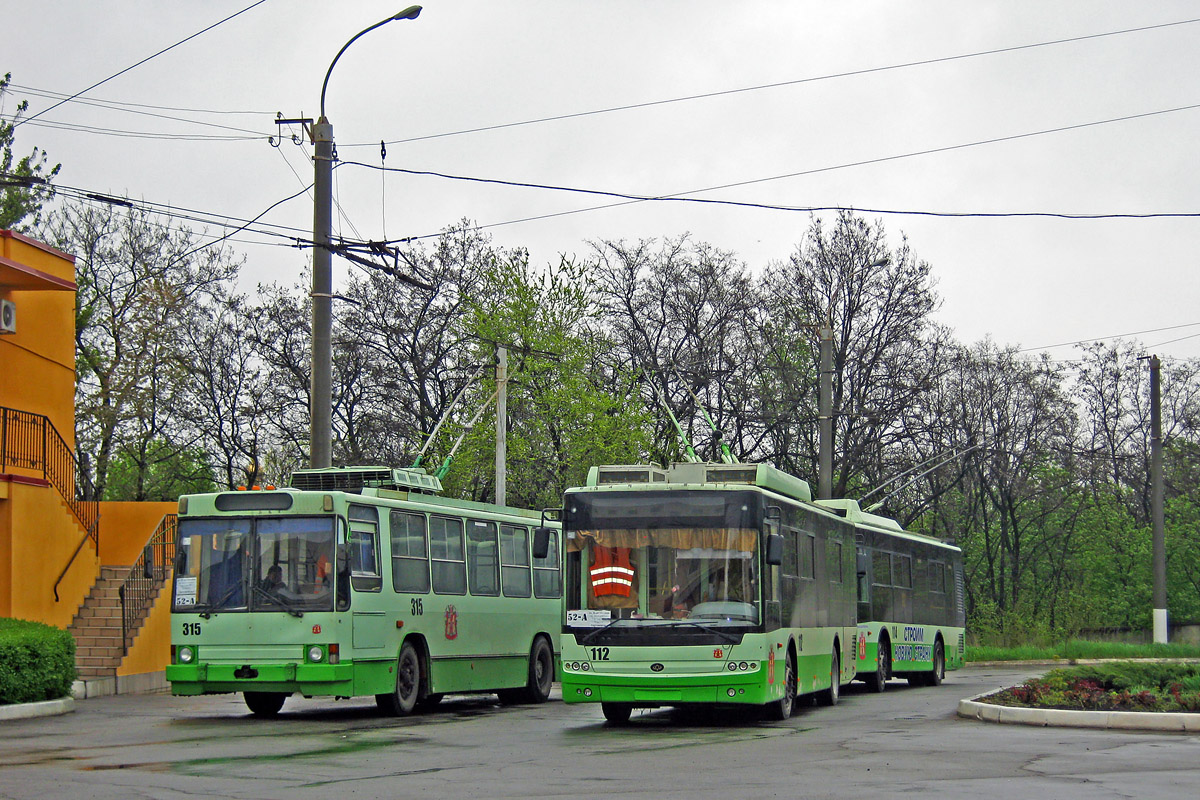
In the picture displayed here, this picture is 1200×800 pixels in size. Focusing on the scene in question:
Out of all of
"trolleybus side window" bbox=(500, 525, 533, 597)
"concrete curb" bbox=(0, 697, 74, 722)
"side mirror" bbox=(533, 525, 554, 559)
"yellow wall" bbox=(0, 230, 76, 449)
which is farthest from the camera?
"yellow wall" bbox=(0, 230, 76, 449)

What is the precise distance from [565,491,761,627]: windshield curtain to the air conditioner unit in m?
13.9

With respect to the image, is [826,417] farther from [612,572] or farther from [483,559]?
[612,572]

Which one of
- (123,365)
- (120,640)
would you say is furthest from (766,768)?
(123,365)

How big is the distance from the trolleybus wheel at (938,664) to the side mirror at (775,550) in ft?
44.1

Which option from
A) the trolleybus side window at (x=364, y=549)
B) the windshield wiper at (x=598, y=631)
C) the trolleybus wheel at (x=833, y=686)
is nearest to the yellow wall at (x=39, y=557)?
the trolleybus side window at (x=364, y=549)

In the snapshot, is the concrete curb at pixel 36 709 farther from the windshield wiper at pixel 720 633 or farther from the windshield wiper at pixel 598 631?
the windshield wiper at pixel 720 633

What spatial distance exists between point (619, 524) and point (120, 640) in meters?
12.5

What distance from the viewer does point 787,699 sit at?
1789cm

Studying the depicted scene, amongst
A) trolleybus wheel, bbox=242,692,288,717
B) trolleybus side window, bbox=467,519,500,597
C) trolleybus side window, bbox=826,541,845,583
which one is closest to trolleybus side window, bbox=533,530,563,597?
→ trolleybus side window, bbox=467,519,500,597

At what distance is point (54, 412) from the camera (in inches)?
1101

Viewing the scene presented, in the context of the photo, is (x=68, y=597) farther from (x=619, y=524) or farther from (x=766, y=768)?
(x=766, y=768)

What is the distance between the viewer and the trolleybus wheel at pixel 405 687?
18.5m

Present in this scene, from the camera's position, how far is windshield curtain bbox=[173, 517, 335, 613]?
17.5 meters

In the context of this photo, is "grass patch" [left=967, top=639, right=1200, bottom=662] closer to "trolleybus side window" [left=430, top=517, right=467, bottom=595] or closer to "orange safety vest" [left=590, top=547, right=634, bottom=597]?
"trolleybus side window" [left=430, top=517, right=467, bottom=595]
